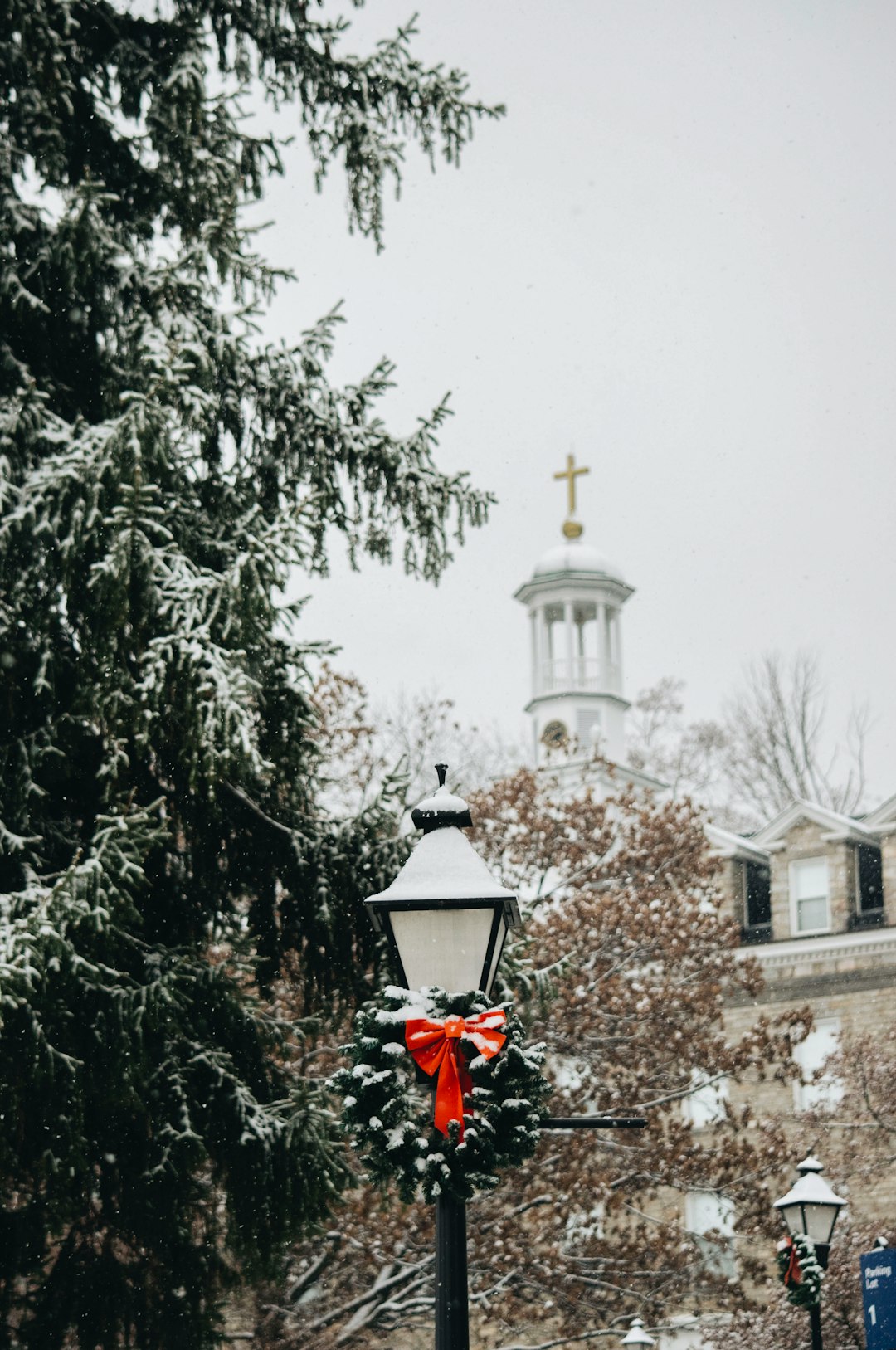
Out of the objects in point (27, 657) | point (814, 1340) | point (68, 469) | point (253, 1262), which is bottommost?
point (814, 1340)

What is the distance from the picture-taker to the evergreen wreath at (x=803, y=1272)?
1278 cm

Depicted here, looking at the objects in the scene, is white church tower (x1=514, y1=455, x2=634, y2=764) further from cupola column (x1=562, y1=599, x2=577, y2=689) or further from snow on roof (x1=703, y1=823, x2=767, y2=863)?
snow on roof (x1=703, y1=823, x2=767, y2=863)

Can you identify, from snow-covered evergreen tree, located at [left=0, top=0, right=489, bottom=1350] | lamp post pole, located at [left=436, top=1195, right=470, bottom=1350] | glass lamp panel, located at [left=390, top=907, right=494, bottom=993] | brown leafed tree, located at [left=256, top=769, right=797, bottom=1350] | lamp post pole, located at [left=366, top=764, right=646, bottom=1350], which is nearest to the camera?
lamp post pole, located at [left=436, top=1195, right=470, bottom=1350]

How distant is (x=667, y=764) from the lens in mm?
39656

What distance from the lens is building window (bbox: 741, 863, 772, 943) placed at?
31.8 metres

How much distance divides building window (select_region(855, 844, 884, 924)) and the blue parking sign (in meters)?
23.4

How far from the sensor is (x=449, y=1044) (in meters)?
5.27

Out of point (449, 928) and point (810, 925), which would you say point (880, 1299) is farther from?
point (810, 925)

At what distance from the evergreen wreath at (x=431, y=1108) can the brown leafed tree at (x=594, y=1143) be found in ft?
34.3

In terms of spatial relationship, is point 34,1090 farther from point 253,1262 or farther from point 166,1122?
point 253,1262

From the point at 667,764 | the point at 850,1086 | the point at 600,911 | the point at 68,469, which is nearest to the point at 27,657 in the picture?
the point at 68,469

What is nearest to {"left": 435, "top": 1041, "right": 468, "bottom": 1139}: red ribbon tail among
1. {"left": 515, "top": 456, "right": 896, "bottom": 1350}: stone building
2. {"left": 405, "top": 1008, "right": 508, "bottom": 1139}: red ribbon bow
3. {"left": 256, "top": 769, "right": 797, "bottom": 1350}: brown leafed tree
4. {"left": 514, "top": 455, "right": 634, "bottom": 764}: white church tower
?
{"left": 405, "top": 1008, "right": 508, "bottom": 1139}: red ribbon bow

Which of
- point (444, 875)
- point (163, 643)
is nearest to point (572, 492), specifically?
point (163, 643)

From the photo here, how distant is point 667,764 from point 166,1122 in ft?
101
